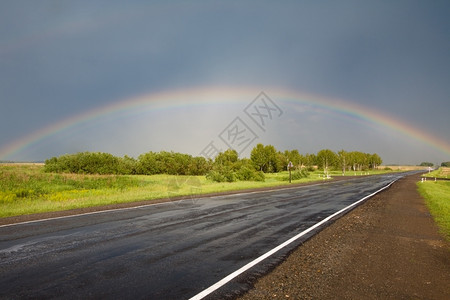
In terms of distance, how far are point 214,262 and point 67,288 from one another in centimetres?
254

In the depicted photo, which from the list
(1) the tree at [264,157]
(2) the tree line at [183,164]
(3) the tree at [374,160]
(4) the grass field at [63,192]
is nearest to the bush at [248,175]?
(2) the tree line at [183,164]

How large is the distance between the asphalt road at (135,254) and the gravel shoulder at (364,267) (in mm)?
488

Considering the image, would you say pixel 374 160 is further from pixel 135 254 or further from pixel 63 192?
pixel 135 254

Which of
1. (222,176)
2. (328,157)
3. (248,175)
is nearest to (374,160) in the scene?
(328,157)

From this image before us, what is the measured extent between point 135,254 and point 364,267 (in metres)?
4.70

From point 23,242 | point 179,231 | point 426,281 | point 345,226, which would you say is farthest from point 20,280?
point 345,226

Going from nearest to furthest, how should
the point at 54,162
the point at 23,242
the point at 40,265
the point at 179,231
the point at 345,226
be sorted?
the point at 40,265 < the point at 23,242 < the point at 179,231 < the point at 345,226 < the point at 54,162

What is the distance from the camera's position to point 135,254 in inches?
231

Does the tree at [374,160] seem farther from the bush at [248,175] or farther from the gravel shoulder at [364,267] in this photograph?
the gravel shoulder at [364,267]

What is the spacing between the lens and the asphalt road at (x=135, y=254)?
4.15 metres

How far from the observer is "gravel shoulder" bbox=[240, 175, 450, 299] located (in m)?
4.10

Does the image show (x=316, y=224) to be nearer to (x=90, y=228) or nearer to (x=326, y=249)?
(x=326, y=249)

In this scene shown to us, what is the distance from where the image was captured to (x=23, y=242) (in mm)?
6887

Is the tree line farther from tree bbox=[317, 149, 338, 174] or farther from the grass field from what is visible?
the grass field
